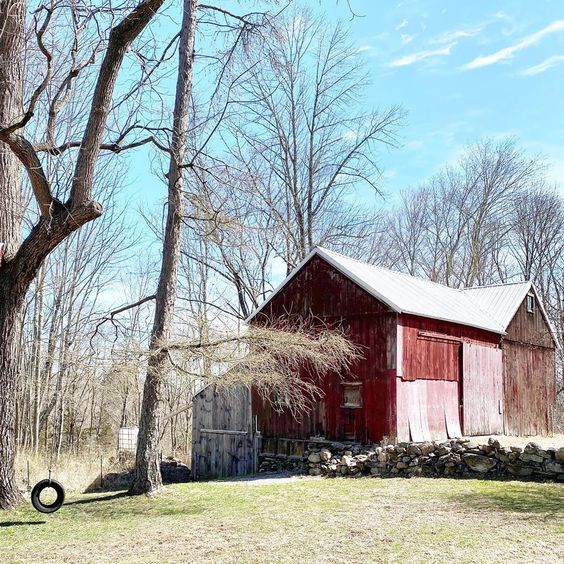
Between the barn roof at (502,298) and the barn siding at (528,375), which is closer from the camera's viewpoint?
the barn siding at (528,375)

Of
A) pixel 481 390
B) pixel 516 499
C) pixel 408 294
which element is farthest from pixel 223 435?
pixel 516 499

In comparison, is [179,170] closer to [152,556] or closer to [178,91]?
[178,91]

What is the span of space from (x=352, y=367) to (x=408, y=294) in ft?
9.63

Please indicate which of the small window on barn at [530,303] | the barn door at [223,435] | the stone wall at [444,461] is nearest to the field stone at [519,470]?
the stone wall at [444,461]

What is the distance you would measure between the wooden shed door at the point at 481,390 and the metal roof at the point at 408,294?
80cm

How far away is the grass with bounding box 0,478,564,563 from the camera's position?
21.3 feet

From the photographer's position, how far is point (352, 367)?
16.3 metres

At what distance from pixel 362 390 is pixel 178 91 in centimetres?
850

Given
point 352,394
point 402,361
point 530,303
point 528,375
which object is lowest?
point 352,394

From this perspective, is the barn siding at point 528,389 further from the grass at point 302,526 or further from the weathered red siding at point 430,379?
the grass at point 302,526

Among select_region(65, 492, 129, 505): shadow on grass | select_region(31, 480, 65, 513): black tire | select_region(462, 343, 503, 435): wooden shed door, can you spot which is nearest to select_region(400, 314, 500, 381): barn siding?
select_region(462, 343, 503, 435): wooden shed door

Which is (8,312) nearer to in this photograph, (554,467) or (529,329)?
(554,467)

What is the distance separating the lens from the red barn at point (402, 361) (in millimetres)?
15812

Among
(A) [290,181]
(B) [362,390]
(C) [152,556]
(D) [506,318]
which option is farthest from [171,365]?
(A) [290,181]
